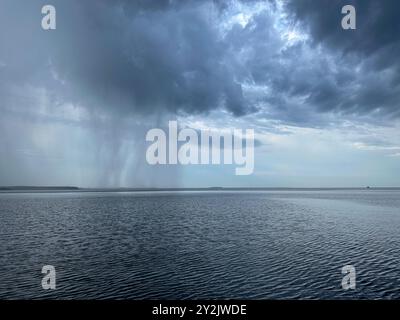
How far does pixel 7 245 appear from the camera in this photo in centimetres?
4378

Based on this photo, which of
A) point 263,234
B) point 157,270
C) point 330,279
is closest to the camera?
point 330,279

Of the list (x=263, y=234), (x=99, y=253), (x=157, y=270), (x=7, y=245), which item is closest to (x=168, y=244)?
(x=99, y=253)

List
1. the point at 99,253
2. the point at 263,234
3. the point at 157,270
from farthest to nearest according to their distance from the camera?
the point at 263,234 → the point at 99,253 → the point at 157,270

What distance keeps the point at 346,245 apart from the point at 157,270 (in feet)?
92.8
